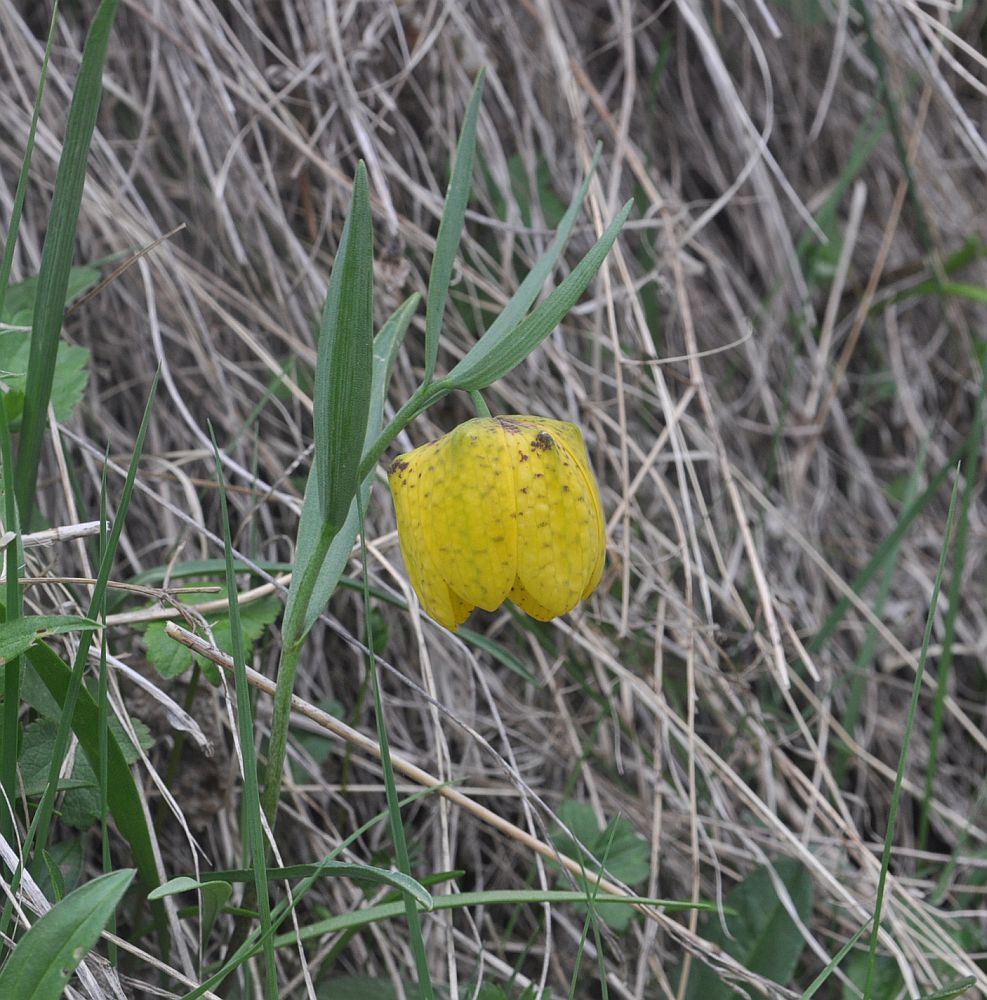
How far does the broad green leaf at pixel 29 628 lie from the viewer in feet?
2.41

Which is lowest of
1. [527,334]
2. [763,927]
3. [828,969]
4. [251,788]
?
[763,927]

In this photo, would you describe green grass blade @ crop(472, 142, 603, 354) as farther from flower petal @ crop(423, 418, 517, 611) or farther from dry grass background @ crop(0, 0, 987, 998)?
dry grass background @ crop(0, 0, 987, 998)

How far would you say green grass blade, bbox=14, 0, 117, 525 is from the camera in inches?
32.1

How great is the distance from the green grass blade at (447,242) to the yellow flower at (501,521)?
0.07 meters

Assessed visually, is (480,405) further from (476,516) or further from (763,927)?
(763,927)

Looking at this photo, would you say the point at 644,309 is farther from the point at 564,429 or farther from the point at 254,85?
the point at 564,429

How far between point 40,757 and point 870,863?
87cm

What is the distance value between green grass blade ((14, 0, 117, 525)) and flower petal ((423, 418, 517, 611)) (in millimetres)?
336

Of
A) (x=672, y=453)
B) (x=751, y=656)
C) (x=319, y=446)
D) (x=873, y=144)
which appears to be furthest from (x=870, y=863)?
(x=873, y=144)

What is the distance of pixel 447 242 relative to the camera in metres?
0.83

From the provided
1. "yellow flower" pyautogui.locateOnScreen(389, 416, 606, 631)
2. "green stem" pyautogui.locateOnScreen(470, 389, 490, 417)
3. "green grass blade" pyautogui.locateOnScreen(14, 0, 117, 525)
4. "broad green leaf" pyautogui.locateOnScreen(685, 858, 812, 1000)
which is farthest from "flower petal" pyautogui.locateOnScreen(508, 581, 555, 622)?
"broad green leaf" pyautogui.locateOnScreen(685, 858, 812, 1000)

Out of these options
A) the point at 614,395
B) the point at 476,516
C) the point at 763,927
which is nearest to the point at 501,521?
the point at 476,516

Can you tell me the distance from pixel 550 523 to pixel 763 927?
68 cm

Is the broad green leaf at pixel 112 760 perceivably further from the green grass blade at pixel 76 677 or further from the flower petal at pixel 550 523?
the flower petal at pixel 550 523
